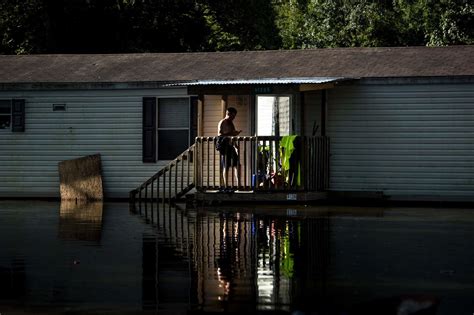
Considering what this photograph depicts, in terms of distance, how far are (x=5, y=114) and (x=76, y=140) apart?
6.63 feet

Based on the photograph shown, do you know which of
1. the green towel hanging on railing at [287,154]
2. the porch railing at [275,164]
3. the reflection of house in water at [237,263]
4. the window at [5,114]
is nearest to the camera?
the reflection of house in water at [237,263]

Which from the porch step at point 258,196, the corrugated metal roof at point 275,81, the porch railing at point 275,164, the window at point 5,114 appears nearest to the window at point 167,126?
the corrugated metal roof at point 275,81

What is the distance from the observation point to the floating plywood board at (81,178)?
2808 cm

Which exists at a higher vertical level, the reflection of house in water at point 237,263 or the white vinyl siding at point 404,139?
the white vinyl siding at point 404,139

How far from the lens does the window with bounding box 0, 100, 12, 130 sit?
2881cm

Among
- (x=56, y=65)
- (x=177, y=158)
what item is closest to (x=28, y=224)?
(x=177, y=158)

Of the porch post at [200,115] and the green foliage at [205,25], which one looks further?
the green foliage at [205,25]

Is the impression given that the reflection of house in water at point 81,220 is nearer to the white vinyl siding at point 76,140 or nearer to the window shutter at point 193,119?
the white vinyl siding at point 76,140

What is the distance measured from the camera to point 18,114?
28625 millimetres

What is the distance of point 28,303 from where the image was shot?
10.2m

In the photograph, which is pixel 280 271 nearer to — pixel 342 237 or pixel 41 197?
pixel 342 237

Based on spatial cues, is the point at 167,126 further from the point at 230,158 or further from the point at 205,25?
the point at 205,25

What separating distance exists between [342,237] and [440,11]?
29.1 m

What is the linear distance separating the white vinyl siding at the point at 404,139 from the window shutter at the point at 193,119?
3.40 meters
